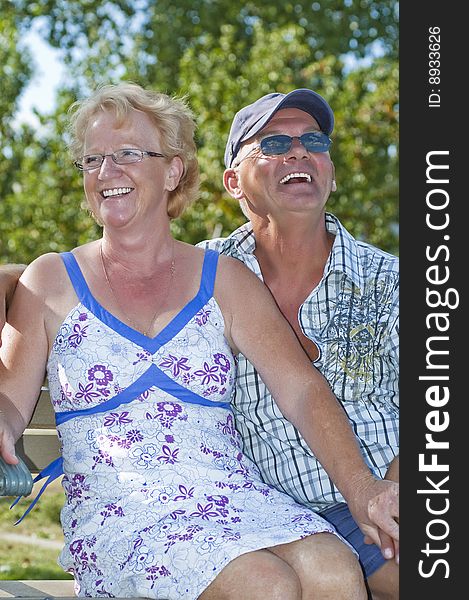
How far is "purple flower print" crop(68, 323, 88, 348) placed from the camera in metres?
2.46

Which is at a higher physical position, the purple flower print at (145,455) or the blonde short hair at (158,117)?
the blonde short hair at (158,117)

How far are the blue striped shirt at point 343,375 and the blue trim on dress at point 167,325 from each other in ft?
0.78

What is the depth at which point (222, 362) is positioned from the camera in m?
2.53

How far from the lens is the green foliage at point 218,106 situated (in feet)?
31.2

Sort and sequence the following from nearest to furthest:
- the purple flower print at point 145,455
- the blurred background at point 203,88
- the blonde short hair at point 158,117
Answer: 1. the purple flower print at point 145,455
2. the blonde short hair at point 158,117
3. the blurred background at point 203,88

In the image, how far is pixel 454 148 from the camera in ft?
5.64

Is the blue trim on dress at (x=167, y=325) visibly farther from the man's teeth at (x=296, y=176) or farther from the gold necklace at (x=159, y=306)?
the man's teeth at (x=296, y=176)

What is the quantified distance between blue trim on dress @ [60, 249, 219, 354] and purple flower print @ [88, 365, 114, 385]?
11 cm

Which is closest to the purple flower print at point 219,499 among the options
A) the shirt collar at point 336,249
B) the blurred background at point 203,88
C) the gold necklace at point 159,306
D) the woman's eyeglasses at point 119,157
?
the gold necklace at point 159,306

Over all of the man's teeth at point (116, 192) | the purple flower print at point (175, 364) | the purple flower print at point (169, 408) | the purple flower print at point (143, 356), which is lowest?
the purple flower print at point (169, 408)

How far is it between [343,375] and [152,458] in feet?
2.06

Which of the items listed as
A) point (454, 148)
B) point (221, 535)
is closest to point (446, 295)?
point (454, 148)

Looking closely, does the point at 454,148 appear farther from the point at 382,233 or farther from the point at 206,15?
the point at 206,15

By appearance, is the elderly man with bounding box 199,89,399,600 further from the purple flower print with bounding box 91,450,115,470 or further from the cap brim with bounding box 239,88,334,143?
the purple flower print with bounding box 91,450,115,470
